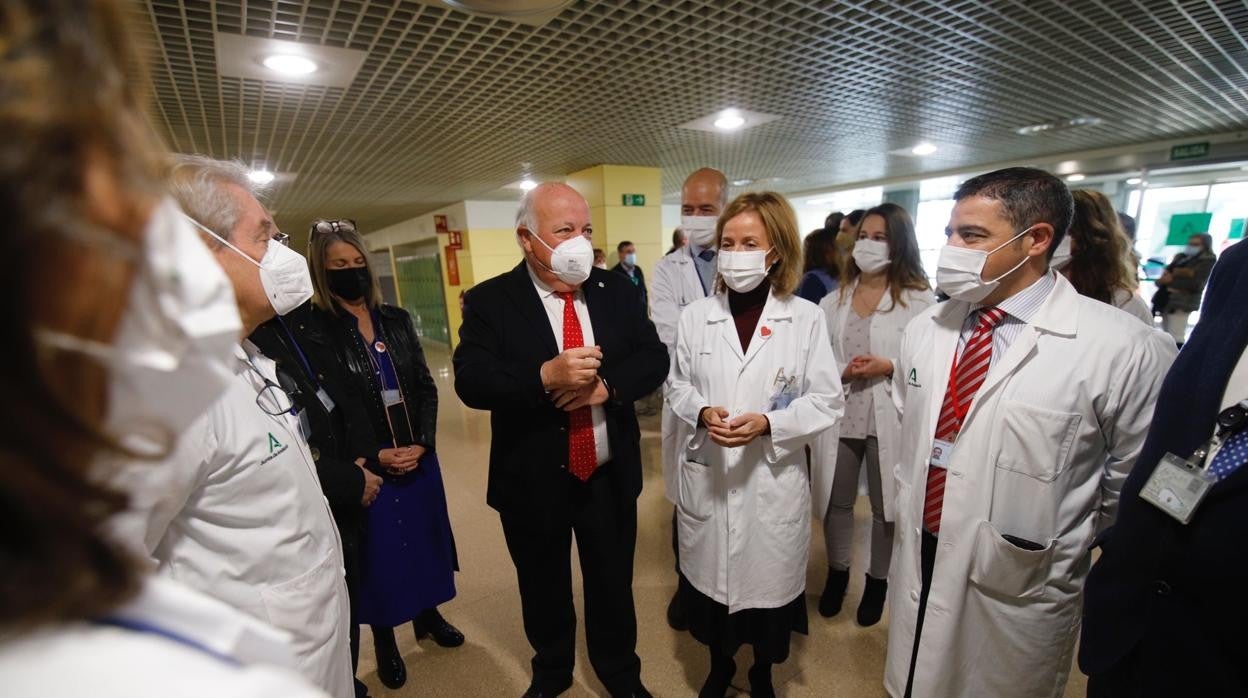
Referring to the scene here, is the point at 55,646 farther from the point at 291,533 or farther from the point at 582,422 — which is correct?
the point at 582,422

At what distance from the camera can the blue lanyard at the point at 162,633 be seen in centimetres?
29

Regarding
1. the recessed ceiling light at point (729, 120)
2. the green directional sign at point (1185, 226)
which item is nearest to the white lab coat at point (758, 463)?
the recessed ceiling light at point (729, 120)

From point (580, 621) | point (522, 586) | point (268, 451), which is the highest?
point (268, 451)

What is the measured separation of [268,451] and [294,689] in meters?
0.78

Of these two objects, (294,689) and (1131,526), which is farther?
(1131,526)

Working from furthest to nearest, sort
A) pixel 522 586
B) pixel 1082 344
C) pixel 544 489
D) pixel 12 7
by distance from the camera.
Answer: pixel 522 586 < pixel 544 489 < pixel 1082 344 < pixel 12 7

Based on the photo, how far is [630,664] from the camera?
1.71 metres

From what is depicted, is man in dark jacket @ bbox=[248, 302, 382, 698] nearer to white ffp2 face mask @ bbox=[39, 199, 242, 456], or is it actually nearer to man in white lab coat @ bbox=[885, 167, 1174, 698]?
white ffp2 face mask @ bbox=[39, 199, 242, 456]

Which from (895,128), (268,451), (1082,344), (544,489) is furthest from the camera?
(895,128)

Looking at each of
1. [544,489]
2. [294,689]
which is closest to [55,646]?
[294,689]

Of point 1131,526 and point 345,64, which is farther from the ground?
point 345,64

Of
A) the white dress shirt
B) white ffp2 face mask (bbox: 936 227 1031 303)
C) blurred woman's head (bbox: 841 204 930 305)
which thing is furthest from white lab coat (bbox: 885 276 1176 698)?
the white dress shirt

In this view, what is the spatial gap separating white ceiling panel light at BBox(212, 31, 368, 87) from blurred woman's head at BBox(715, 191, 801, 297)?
1.89m

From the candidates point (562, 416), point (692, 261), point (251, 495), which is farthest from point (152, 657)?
point (692, 261)
